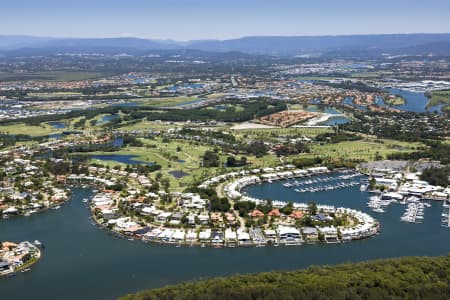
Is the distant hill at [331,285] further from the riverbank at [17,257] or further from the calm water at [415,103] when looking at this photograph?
the calm water at [415,103]

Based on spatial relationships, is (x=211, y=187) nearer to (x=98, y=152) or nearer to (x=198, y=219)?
(x=198, y=219)

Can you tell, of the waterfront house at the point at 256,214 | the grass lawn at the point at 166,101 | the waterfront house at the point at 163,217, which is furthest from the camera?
the grass lawn at the point at 166,101

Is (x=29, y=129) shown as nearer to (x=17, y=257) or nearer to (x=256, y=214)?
(x=17, y=257)

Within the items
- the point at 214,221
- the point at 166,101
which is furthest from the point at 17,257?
the point at 166,101

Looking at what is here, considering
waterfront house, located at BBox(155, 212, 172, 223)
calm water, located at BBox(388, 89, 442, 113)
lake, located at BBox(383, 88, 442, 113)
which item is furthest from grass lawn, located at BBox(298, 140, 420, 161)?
calm water, located at BBox(388, 89, 442, 113)

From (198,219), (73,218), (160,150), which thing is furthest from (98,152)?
(198,219)

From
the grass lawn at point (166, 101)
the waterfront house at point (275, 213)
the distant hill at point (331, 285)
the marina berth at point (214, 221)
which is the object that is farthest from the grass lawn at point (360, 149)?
the grass lawn at point (166, 101)
